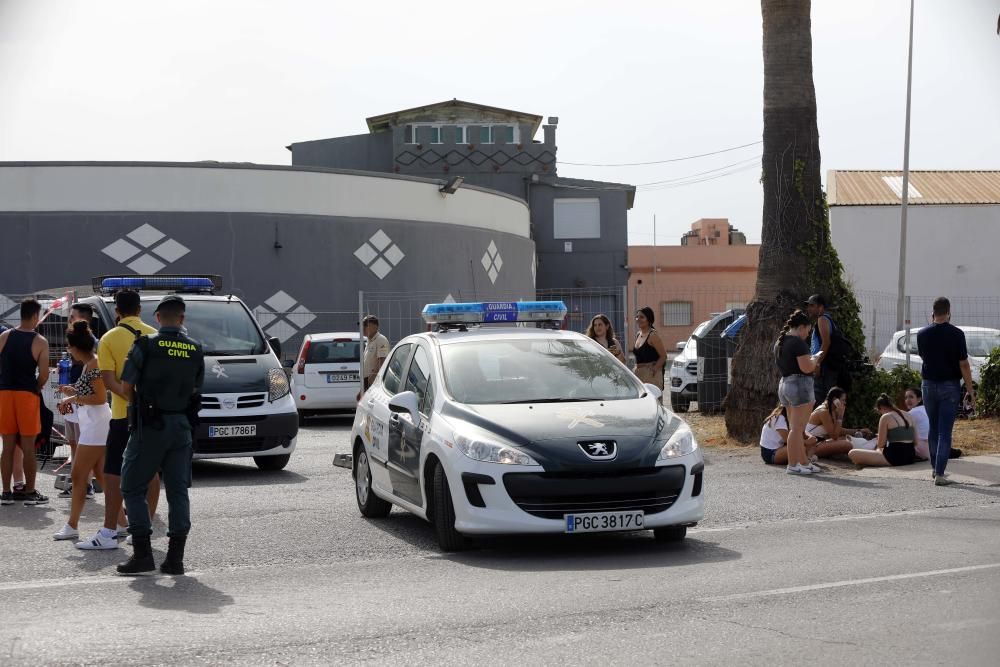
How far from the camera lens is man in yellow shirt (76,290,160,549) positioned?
31.1 feet

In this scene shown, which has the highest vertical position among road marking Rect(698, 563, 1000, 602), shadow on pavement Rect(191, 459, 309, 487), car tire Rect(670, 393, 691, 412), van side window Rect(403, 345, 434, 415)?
van side window Rect(403, 345, 434, 415)

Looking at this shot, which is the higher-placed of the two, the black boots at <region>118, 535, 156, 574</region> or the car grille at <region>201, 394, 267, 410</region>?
the car grille at <region>201, 394, 267, 410</region>

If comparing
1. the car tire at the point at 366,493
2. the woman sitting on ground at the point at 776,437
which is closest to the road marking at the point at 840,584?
the car tire at the point at 366,493

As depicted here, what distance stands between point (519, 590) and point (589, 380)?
271cm

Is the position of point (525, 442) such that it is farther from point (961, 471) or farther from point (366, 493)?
point (961, 471)

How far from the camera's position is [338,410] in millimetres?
23188

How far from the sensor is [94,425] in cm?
1005

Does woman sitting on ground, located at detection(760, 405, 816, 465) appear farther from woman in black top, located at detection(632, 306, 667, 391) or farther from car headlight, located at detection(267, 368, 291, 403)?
car headlight, located at detection(267, 368, 291, 403)

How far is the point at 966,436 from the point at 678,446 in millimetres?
8508

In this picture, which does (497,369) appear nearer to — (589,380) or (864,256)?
(589,380)

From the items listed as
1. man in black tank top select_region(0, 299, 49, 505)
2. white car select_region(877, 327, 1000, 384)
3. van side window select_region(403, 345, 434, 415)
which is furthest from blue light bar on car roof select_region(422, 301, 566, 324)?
white car select_region(877, 327, 1000, 384)

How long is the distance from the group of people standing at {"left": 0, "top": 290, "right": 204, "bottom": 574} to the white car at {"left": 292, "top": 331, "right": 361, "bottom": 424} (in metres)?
10.4

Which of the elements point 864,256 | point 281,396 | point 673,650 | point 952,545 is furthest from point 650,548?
point 864,256

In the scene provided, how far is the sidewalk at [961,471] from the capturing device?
13.0 meters
